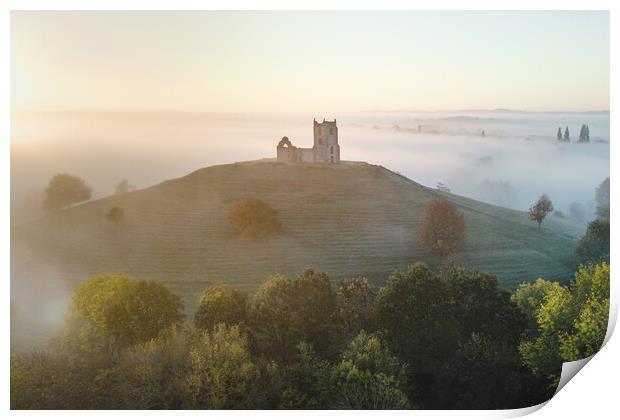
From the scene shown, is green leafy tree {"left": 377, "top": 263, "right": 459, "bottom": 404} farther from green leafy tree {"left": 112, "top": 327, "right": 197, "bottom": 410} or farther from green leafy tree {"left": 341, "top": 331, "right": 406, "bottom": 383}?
green leafy tree {"left": 112, "top": 327, "right": 197, "bottom": 410}

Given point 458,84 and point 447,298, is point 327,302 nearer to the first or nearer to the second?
point 447,298

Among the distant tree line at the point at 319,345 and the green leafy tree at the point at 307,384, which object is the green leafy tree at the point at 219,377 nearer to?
the distant tree line at the point at 319,345

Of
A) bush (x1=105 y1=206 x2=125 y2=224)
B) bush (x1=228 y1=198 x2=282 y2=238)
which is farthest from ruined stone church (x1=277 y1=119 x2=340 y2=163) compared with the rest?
bush (x1=105 y1=206 x2=125 y2=224)

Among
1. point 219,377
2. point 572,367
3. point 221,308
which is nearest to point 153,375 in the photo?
point 219,377

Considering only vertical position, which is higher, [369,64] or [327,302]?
[369,64]

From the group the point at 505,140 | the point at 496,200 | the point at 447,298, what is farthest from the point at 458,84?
the point at 447,298

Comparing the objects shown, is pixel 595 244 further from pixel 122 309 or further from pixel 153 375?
pixel 122 309
